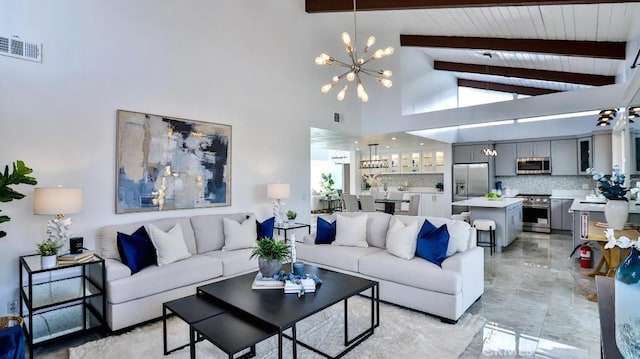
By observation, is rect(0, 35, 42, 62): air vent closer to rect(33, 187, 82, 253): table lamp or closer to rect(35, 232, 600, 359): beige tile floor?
rect(33, 187, 82, 253): table lamp

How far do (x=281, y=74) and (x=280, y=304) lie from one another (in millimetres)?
4404

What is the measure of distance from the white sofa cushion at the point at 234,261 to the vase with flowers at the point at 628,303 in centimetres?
345

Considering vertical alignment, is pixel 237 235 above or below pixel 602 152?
below

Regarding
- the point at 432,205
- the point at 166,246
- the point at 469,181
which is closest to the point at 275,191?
the point at 166,246

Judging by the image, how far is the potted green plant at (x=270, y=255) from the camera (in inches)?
106

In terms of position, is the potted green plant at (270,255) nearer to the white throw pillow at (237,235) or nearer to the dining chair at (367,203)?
the white throw pillow at (237,235)

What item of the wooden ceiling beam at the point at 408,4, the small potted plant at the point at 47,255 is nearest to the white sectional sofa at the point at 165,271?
the small potted plant at the point at 47,255

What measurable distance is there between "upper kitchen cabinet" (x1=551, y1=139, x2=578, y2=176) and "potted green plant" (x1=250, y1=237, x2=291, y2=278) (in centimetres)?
830

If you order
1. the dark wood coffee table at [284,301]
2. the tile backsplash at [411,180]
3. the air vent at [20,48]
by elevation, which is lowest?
the dark wood coffee table at [284,301]

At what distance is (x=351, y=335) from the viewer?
2789 mm

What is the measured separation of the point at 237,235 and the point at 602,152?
831 centimetres

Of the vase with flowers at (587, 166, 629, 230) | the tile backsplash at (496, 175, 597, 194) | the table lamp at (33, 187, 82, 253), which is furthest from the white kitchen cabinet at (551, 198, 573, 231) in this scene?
the table lamp at (33, 187, 82, 253)

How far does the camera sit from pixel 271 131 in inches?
217

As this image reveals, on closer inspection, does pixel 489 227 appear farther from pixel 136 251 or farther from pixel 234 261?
pixel 136 251
